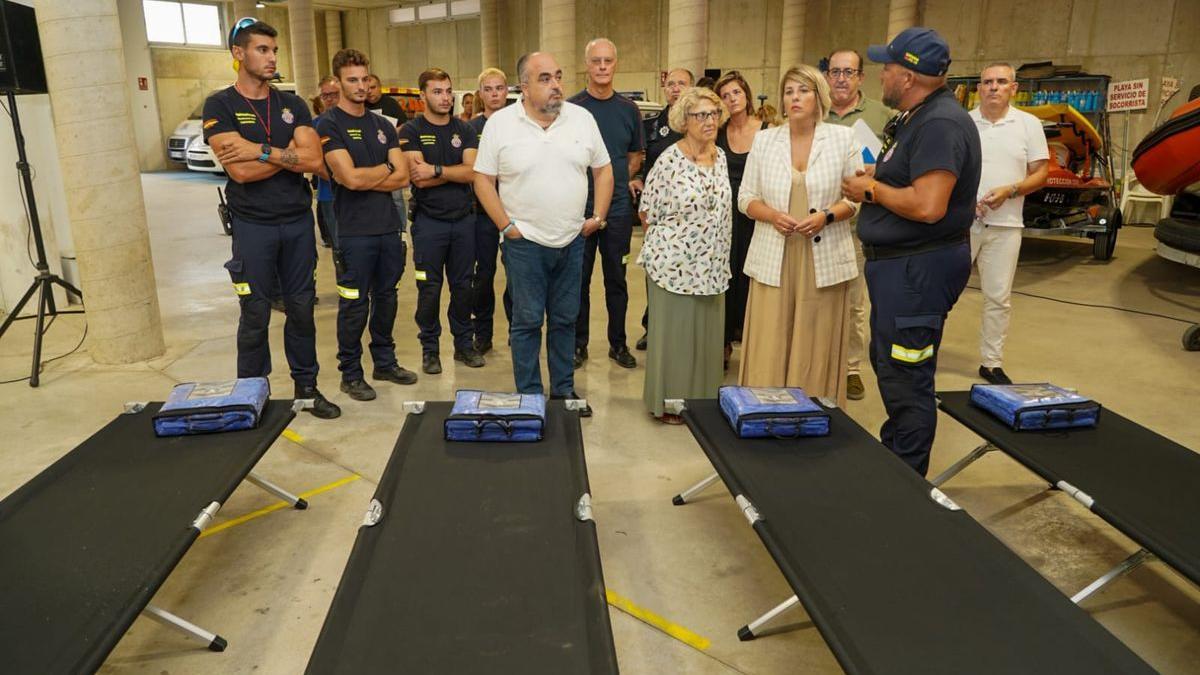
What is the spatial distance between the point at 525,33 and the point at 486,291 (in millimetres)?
17706


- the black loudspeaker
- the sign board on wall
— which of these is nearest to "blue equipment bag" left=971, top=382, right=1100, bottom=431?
the black loudspeaker

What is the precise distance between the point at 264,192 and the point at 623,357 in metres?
2.27

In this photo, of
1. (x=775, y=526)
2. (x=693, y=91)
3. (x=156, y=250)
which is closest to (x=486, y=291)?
(x=693, y=91)

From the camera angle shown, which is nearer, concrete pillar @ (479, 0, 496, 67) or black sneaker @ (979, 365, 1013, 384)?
black sneaker @ (979, 365, 1013, 384)

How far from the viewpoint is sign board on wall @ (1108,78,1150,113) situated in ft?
36.9

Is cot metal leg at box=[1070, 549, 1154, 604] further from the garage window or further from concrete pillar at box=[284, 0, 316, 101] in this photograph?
the garage window

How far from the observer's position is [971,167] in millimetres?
2848

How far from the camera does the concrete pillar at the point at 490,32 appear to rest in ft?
68.7

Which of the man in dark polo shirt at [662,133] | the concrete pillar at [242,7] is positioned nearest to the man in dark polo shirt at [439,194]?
the man in dark polo shirt at [662,133]

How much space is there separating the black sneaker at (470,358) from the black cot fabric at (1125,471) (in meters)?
2.75

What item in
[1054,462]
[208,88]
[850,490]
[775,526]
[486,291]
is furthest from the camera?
[208,88]

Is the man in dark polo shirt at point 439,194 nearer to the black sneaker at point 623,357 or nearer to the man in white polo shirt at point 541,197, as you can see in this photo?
the man in white polo shirt at point 541,197

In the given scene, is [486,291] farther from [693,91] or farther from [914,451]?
[914,451]

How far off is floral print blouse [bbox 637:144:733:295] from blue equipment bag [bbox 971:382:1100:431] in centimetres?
131
